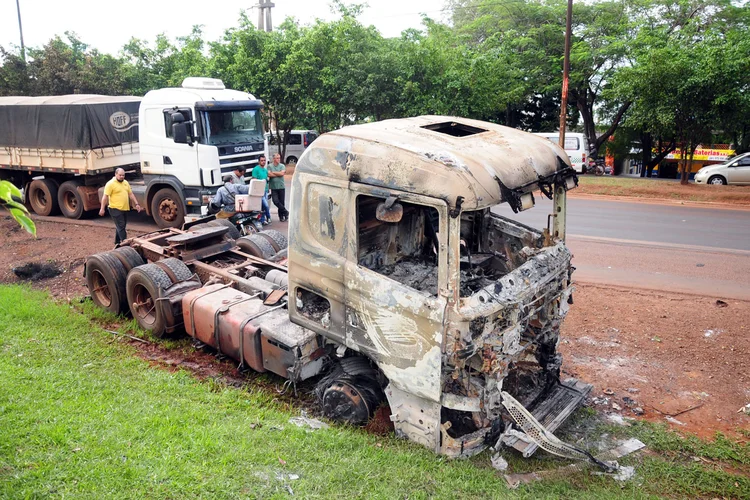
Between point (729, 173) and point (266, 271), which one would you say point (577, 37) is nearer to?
point (729, 173)

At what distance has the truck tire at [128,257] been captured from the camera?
791cm

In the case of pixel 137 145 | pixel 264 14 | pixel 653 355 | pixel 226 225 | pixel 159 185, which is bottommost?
pixel 653 355

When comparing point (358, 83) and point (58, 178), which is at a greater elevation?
point (358, 83)

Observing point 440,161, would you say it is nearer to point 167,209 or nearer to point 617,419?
point 617,419

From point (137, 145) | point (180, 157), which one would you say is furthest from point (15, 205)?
point (137, 145)

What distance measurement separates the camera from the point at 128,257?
801 centimetres

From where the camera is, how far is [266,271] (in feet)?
25.2

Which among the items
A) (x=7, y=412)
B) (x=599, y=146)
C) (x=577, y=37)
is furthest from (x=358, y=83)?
(x=7, y=412)

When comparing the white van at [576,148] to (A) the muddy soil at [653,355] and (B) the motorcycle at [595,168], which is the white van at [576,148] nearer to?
(B) the motorcycle at [595,168]

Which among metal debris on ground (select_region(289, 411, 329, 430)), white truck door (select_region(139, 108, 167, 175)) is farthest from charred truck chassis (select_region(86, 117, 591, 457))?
white truck door (select_region(139, 108, 167, 175))

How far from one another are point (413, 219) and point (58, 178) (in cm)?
1261

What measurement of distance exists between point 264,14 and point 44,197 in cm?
1445

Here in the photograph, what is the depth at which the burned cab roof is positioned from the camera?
14.4 ft

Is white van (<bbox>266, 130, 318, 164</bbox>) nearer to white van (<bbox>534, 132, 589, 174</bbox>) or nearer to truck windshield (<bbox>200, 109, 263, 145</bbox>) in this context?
white van (<bbox>534, 132, 589, 174</bbox>)
